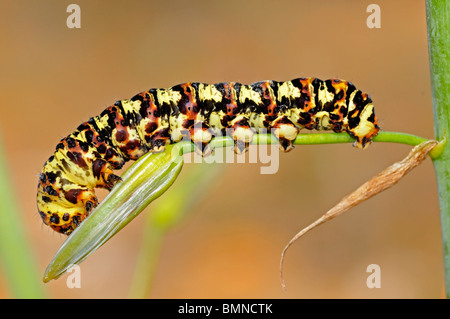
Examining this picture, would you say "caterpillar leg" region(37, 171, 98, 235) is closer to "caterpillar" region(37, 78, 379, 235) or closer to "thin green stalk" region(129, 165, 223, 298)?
"caterpillar" region(37, 78, 379, 235)

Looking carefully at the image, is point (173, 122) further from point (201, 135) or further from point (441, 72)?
point (441, 72)

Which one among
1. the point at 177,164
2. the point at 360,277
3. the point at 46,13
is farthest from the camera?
the point at 46,13

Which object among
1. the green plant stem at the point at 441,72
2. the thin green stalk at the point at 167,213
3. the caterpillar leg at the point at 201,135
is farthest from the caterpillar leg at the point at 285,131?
the green plant stem at the point at 441,72

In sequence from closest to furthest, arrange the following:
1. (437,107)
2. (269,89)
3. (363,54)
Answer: (437,107) → (269,89) → (363,54)

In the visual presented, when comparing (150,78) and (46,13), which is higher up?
(46,13)

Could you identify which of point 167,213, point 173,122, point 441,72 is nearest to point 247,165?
point 167,213

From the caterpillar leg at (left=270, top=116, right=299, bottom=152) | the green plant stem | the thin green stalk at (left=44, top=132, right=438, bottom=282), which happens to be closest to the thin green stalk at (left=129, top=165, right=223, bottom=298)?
the caterpillar leg at (left=270, top=116, right=299, bottom=152)

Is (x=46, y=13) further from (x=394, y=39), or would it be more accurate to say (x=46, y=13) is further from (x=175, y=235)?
(x=394, y=39)
